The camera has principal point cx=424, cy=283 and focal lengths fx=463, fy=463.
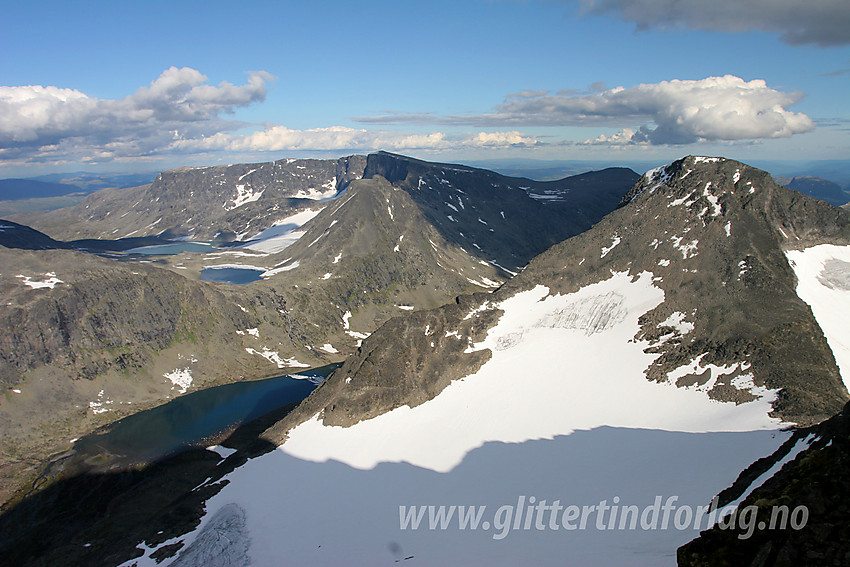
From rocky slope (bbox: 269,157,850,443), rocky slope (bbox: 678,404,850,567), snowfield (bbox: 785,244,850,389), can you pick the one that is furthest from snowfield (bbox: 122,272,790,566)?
snowfield (bbox: 785,244,850,389)

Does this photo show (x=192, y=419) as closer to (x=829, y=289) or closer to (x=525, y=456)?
(x=525, y=456)

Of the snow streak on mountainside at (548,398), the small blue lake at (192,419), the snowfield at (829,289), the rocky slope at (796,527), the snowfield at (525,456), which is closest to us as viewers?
the rocky slope at (796,527)

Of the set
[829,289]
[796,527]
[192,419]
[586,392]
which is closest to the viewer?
[796,527]

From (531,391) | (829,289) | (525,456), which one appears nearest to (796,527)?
(525,456)

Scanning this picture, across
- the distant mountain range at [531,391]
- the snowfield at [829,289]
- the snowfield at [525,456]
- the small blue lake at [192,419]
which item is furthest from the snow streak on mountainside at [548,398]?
the small blue lake at [192,419]

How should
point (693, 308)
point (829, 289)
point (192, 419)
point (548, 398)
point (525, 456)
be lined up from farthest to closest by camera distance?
point (192, 419), point (693, 308), point (829, 289), point (548, 398), point (525, 456)

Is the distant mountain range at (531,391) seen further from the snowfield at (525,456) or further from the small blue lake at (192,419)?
the small blue lake at (192,419)

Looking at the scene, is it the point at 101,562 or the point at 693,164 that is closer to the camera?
the point at 101,562

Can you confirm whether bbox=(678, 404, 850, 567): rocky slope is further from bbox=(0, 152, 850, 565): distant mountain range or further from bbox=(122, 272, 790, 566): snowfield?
bbox=(122, 272, 790, 566): snowfield

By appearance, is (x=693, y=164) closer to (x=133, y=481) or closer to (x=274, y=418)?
(x=274, y=418)

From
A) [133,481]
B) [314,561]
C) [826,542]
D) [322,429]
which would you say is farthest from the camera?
[133,481]

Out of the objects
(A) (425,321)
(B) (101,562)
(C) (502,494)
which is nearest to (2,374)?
(B) (101,562)
